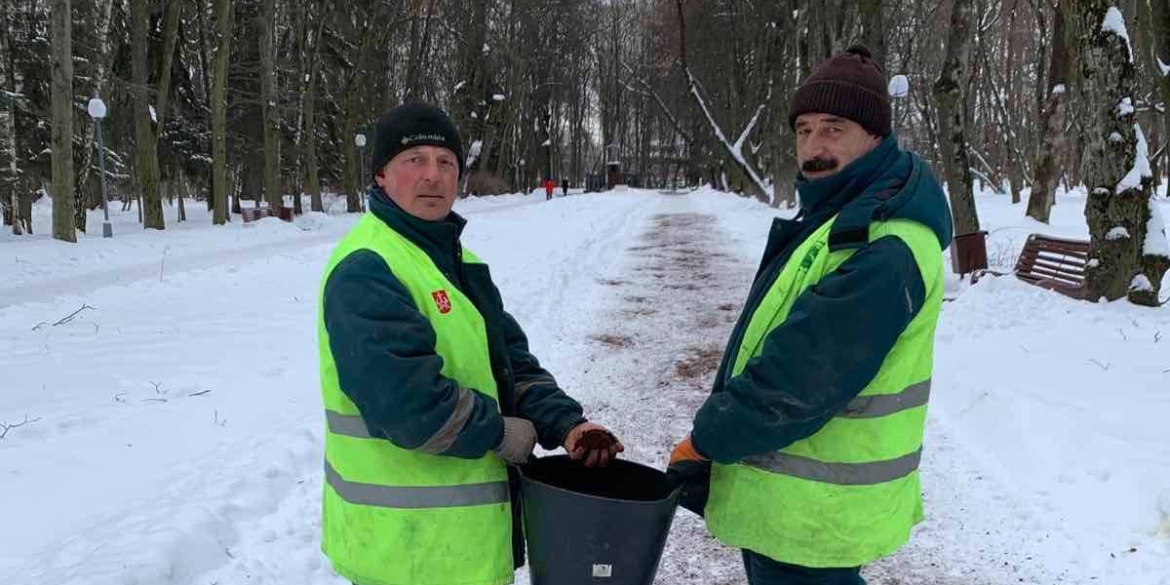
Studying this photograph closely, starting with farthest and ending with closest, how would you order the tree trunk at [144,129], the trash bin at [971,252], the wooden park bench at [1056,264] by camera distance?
the tree trunk at [144,129], the trash bin at [971,252], the wooden park bench at [1056,264]

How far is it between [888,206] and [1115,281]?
7.24m

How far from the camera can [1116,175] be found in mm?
7508

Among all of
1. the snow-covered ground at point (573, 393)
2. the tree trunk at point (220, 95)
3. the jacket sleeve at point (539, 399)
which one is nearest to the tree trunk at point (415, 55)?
the tree trunk at point (220, 95)

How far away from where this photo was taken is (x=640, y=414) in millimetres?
5562

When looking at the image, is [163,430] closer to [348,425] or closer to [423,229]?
[348,425]

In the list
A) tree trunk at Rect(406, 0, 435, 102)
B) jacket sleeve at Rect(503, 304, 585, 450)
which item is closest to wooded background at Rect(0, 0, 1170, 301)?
tree trunk at Rect(406, 0, 435, 102)

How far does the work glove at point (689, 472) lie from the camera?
2.10m

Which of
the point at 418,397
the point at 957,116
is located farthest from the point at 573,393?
the point at 957,116

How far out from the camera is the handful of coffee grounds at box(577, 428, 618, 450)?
2.10 metres

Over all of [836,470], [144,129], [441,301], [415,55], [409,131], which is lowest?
[836,470]

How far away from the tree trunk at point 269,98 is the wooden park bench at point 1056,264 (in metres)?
21.0

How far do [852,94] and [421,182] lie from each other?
1.20 meters

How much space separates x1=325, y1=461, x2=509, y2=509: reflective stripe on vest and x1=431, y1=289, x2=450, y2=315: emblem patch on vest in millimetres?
461

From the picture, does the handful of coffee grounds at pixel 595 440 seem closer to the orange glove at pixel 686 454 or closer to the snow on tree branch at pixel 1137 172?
the orange glove at pixel 686 454
